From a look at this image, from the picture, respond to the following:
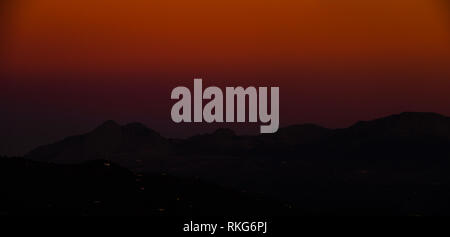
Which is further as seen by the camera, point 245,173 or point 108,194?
point 245,173

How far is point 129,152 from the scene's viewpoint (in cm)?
11556

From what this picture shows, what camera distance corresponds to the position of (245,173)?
9400 cm

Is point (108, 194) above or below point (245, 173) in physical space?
above

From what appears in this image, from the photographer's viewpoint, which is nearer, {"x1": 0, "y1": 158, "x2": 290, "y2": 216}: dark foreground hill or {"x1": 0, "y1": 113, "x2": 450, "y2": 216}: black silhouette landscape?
{"x1": 0, "y1": 158, "x2": 290, "y2": 216}: dark foreground hill

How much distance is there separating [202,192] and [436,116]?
14372 cm

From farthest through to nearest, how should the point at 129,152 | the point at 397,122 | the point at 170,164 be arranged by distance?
the point at 397,122 < the point at 129,152 < the point at 170,164

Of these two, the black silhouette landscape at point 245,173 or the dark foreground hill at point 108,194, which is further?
the black silhouette landscape at point 245,173

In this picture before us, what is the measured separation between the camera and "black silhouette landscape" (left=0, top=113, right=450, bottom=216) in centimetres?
2995

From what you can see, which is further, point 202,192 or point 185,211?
point 202,192

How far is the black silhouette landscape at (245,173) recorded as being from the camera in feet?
98.3
